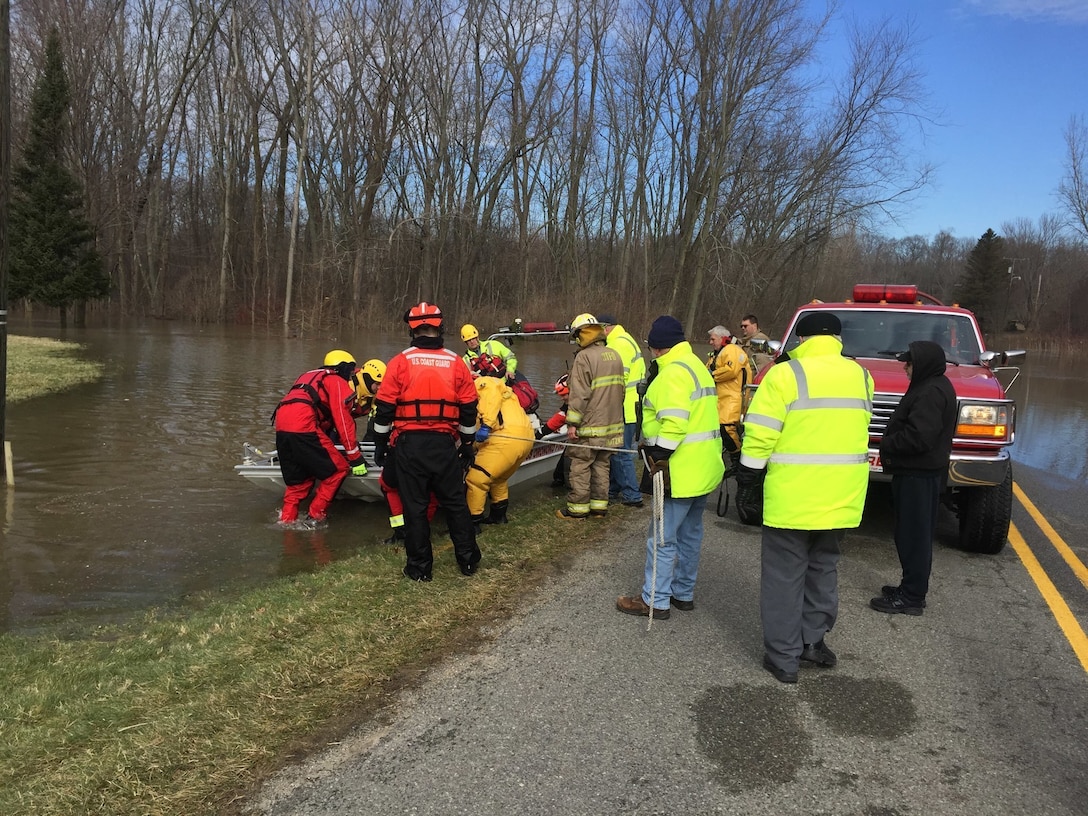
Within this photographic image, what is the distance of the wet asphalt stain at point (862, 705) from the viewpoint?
354 cm

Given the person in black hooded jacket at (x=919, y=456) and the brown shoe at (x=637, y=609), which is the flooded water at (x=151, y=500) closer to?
the brown shoe at (x=637, y=609)

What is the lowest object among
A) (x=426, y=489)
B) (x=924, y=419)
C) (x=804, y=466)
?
(x=426, y=489)

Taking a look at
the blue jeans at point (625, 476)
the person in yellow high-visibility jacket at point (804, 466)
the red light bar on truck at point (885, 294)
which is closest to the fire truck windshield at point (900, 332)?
the red light bar on truck at point (885, 294)

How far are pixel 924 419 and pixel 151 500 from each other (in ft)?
26.2

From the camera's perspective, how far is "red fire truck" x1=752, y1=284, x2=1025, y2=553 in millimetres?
5887

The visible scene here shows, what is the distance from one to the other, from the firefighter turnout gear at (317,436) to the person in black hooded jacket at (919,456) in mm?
4905

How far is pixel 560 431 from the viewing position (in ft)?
29.2

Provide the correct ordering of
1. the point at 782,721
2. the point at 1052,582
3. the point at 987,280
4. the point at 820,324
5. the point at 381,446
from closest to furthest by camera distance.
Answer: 1. the point at 782,721
2. the point at 820,324
3. the point at 381,446
4. the point at 1052,582
5. the point at 987,280

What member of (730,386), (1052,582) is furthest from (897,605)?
(730,386)

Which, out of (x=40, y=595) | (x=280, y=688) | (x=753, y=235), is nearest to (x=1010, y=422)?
(x=280, y=688)

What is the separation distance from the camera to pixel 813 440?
3.88 metres

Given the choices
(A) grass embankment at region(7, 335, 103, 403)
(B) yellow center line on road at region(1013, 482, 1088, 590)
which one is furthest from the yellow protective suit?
(A) grass embankment at region(7, 335, 103, 403)

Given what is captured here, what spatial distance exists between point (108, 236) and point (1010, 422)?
4273 centimetres

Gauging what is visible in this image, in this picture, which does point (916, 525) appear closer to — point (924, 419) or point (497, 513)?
point (924, 419)
